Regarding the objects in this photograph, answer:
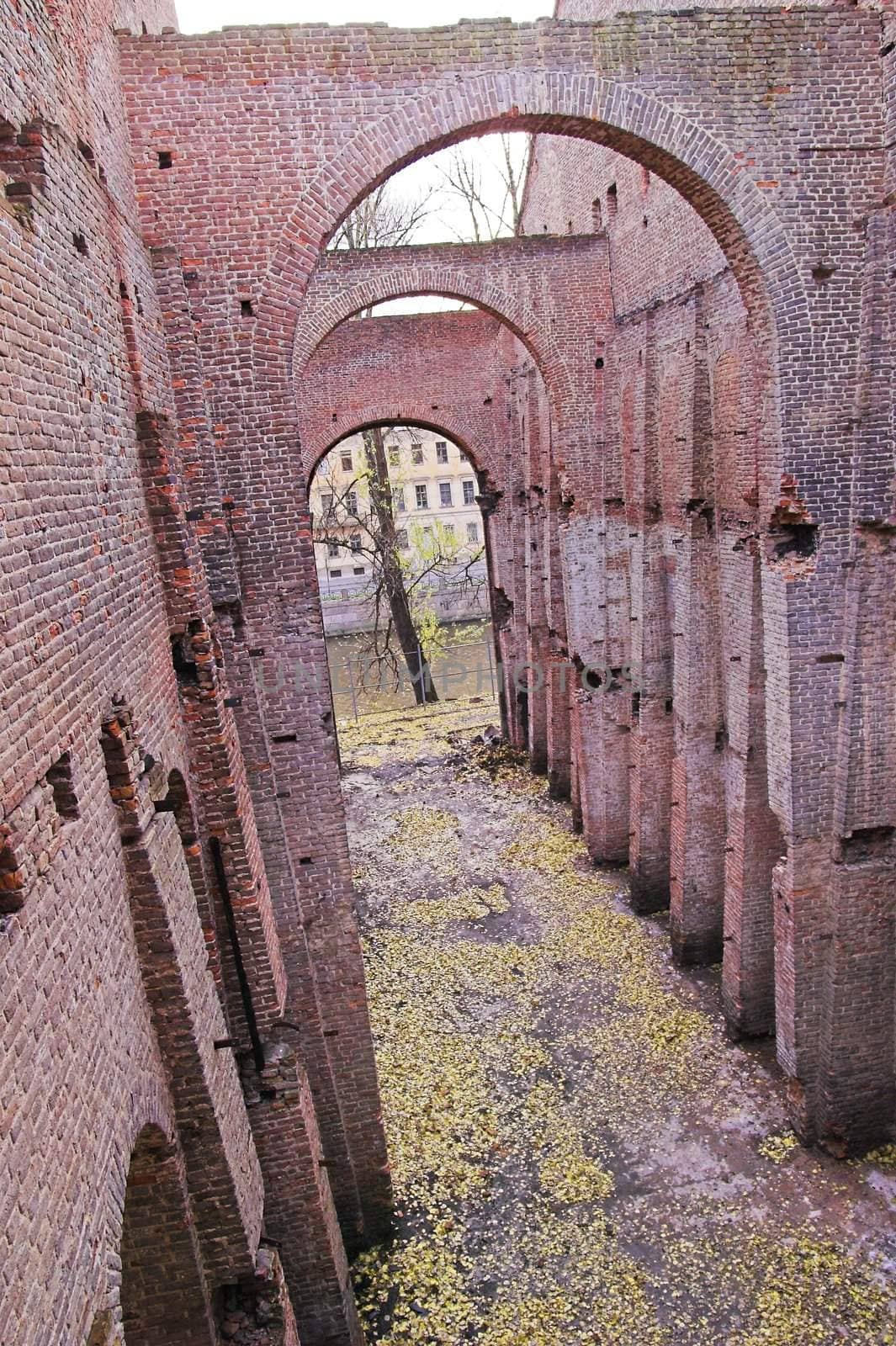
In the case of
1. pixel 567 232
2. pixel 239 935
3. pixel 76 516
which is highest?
pixel 567 232

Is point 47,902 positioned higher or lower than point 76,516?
lower

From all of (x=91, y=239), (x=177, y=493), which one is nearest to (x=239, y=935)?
(x=177, y=493)

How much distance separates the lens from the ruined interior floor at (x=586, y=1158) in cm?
642

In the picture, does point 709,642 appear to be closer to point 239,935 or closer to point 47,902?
point 239,935

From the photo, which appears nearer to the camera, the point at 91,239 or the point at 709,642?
the point at 91,239

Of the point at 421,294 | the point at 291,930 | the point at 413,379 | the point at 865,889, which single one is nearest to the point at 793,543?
the point at 865,889

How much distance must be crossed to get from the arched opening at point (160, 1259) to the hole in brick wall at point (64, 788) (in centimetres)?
185

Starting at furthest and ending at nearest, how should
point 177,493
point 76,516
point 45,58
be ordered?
point 177,493 < point 45,58 < point 76,516

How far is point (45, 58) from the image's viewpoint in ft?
13.1

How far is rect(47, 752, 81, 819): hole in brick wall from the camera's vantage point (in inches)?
129

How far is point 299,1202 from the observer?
6.01m

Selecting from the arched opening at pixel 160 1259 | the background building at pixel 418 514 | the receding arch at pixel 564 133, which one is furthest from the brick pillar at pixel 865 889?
the background building at pixel 418 514

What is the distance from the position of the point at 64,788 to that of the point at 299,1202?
428 centimetres

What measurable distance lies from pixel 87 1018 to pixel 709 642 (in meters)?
7.76
